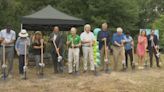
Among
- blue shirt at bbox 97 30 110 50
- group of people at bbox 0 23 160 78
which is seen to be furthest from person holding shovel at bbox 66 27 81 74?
blue shirt at bbox 97 30 110 50

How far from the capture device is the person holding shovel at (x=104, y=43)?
48.9 ft

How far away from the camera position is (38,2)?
27.6 m

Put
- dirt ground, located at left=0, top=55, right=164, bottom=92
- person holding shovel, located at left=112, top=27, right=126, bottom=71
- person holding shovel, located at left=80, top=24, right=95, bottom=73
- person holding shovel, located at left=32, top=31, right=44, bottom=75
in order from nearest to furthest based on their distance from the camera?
dirt ground, located at left=0, top=55, right=164, bottom=92, person holding shovel, located at left=32, top=31, right=44, bottom=75, person holding shovel, located at left=80, top=24, right=95, bottom=73, person holding shovel, located at left=112, top=27, right=126, bottom=71

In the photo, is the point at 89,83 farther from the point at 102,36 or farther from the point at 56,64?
the point at 102,36

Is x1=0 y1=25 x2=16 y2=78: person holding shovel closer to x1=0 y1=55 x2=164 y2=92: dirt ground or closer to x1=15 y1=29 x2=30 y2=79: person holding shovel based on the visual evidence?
x1=15 y1=29 x2=30 y2=79: person holding shovel

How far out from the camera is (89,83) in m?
12.3

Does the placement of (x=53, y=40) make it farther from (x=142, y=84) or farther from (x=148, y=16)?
(x=148, y=16)

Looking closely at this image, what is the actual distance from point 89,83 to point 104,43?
3.07m

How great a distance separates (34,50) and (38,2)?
13857 mm

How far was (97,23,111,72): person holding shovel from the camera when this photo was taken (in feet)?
48.9

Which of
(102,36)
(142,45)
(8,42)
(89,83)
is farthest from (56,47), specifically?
(142,45)

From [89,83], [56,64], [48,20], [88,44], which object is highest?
[48,20]

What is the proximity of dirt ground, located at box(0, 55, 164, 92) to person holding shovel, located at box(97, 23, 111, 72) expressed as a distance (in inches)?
30.0

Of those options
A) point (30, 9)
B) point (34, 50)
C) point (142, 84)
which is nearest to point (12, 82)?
point (34, 50)
